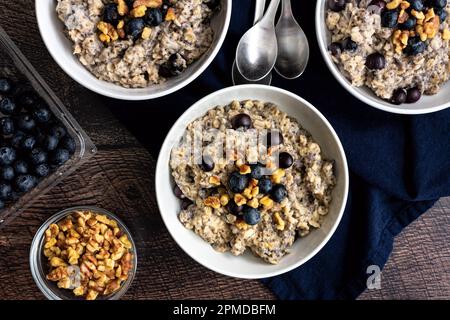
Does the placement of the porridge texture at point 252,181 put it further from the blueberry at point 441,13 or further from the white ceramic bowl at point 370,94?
the blueberry at point 441,13

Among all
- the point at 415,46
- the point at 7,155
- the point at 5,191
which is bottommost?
the point at 5,191

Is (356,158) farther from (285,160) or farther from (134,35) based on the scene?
(134,35)

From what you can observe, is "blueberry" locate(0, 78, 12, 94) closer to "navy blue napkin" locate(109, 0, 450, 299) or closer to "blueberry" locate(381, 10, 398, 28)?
"navy blue napkin" locate(109, 0, 450, 299)

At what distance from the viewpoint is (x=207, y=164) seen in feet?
5.33

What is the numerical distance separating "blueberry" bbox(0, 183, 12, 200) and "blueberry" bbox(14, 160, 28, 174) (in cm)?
6

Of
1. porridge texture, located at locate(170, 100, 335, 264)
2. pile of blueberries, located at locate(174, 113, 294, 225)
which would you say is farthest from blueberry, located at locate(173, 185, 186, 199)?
pile of blueberries, located at locate(174, 113, 294, 225)

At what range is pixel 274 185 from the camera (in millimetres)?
1654

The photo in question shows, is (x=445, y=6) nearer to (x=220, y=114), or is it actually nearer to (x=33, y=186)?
(x=220, y=114)

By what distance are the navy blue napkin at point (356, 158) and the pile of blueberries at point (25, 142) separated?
0.23 meters

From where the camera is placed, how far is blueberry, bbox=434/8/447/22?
167 cm

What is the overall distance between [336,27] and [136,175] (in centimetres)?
84

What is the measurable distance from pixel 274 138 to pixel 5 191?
87cm

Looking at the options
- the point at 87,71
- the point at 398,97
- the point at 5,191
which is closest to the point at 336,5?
the point at 398,97

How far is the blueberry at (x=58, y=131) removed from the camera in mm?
1802
